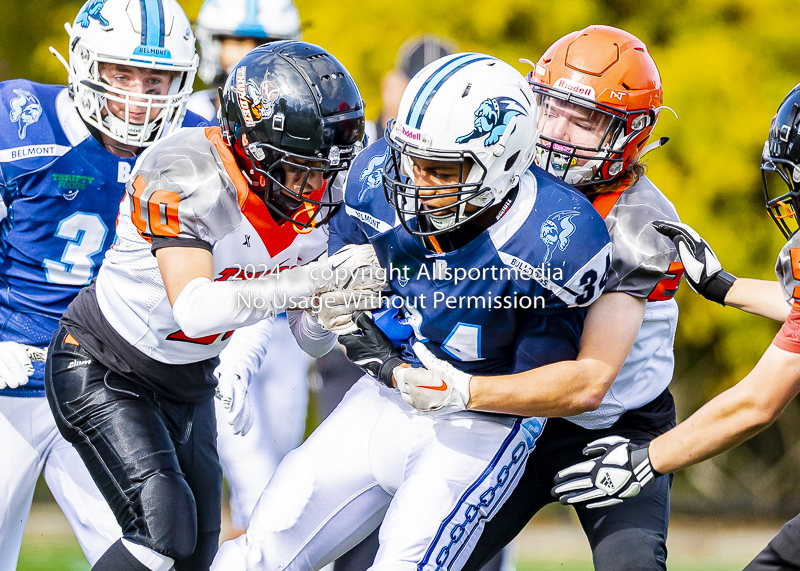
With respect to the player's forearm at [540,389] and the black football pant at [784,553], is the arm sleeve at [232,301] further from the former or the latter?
the black football pant at [784,553]

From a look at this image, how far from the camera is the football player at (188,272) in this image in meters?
2.71

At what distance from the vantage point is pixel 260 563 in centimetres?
270

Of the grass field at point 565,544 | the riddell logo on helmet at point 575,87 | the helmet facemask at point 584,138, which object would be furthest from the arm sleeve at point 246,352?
the grass field at point 565,544

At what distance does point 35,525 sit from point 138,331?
160 inches

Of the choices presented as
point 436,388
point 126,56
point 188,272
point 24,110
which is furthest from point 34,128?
point 436,388

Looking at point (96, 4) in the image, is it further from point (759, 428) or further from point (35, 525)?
point (35, 525)

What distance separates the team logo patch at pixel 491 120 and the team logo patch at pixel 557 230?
10.5 inches

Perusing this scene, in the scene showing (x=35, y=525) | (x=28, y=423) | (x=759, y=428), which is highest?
(x=759, y=428)

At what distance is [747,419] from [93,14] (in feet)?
8.63

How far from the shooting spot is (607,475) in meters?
2.80

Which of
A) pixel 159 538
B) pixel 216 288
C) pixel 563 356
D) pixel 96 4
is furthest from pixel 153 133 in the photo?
pixel 563 356

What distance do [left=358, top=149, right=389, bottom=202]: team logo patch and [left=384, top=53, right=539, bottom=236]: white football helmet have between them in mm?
127

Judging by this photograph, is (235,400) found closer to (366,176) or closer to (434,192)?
(366,176)

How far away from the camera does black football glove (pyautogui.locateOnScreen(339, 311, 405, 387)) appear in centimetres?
275
